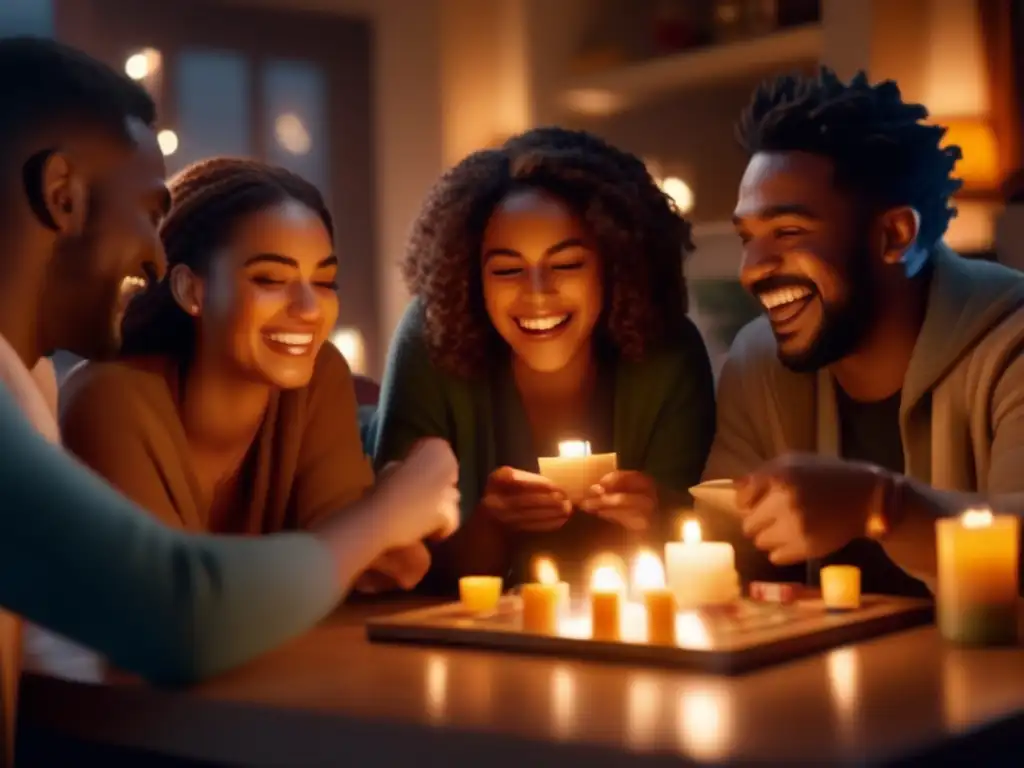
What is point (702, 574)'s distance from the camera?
1294 millimetres

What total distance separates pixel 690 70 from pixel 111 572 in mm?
2810

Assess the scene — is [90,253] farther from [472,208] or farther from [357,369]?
[357,369]

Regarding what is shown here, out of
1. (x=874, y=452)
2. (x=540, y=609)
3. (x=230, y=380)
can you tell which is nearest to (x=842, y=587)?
(x=540, y=609)

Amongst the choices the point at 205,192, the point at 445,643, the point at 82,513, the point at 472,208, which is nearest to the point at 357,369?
the point at 472,208

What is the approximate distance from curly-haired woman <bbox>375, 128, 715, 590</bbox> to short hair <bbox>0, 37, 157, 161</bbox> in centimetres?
64

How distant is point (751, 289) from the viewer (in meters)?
1.63

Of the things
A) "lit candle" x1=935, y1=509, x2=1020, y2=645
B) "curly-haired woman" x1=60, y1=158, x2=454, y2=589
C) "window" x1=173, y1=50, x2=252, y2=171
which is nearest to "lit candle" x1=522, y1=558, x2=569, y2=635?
"curly-haired woman" x1=60, y1=158, x2=454, y2=589

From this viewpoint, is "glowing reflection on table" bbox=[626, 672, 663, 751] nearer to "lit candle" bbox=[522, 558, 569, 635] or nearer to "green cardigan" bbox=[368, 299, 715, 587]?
"lit candle" bbox=[522, 558, 569, 635]

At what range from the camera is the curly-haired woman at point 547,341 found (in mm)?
1697

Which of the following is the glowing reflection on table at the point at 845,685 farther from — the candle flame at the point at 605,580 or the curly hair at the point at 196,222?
the curly hair at the point at 196,222

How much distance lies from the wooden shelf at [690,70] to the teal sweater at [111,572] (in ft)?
8.02

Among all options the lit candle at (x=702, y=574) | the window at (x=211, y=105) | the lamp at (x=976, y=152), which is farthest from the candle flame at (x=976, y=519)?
the window at (x=211, y=105)

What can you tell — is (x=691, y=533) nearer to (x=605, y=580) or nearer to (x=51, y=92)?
(x=605, y=580)

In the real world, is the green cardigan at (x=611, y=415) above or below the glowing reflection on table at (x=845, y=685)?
above
